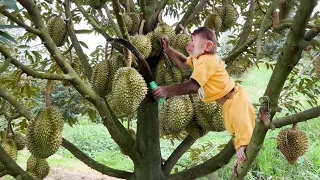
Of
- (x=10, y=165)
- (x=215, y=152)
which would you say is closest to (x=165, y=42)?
(x=10, y=165)

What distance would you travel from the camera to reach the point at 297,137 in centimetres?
179

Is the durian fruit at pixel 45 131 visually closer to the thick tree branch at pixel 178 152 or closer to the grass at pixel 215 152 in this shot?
the thick tree branch at pixel 178 152

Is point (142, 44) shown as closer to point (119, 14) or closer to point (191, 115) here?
point (119, 14)

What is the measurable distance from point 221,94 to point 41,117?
0.70m

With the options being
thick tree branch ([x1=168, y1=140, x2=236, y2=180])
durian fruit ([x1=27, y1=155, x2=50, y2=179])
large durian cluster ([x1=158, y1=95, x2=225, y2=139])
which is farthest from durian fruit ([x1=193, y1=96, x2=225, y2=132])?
durian fruit ([x1=27, y1=155, x2=50, y2=179])

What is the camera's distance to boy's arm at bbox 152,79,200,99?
4.67 feet

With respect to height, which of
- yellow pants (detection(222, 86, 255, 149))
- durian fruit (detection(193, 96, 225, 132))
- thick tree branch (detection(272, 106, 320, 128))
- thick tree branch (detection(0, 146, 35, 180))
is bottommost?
thick tree branch (detection(0, 146, 35, 180))

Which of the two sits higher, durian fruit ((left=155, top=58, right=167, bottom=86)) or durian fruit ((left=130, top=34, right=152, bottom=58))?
durian fruit ((left=130, top=34, right=152, bottom=58))

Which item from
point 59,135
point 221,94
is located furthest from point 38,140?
point 221,94

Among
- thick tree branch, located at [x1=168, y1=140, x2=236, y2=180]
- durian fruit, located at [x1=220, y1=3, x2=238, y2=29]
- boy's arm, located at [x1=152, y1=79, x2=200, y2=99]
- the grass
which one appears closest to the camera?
boy's arm, located at [x1=152, y1=79, x2=200, y2=99]

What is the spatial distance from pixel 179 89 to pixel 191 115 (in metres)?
0.24

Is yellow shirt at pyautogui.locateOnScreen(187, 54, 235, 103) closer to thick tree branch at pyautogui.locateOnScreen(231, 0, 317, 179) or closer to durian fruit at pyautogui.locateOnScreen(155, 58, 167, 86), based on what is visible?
durian fruit at pyautogui.locateOnScreen(155, 58, 167, 86)

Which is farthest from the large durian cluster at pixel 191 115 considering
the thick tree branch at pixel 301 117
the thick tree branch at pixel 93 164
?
the thick tree branch at pixel 301 117

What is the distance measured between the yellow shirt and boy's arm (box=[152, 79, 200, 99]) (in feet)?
0.15
